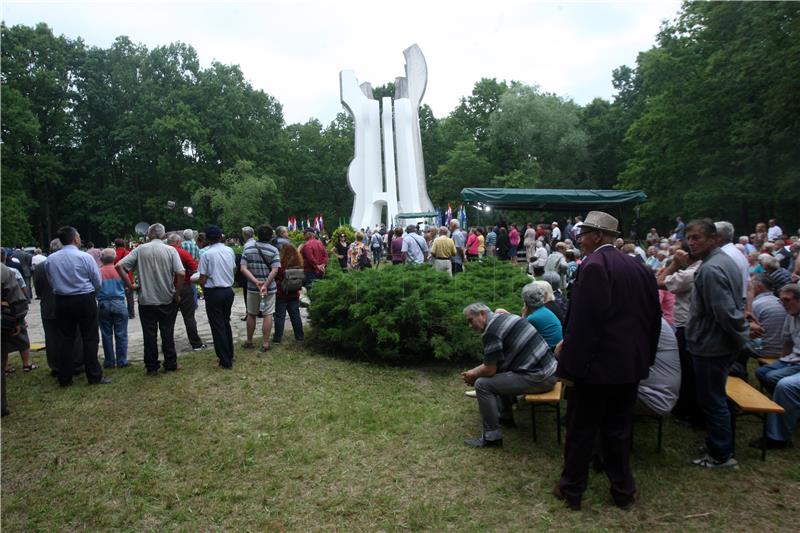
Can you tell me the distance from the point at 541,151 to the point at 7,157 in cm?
3706

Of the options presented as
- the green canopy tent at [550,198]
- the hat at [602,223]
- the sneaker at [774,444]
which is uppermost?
the green canopy tent at [550,198]

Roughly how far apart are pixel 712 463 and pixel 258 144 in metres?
43.4

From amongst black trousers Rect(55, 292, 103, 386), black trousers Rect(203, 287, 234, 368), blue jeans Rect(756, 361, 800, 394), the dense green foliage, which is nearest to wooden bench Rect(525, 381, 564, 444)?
blue jeans Rect(756, 361, 800, 394)

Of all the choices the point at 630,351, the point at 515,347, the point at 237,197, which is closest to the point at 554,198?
the point at 515,347

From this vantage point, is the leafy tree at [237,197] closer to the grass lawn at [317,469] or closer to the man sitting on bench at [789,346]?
the grass lawn at [317,469]

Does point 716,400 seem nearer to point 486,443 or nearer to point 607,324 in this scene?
point 607,324

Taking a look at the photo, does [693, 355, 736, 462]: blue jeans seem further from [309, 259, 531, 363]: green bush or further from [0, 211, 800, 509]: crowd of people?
[309, 259, 531, 363]: green bush

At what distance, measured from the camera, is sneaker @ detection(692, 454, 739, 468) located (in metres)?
3.82

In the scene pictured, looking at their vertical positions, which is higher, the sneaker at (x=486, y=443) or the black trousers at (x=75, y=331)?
the black trousers at (x=75, y=331)

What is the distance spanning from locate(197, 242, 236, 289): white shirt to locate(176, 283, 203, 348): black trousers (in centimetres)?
126

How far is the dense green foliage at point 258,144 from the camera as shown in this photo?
83.7ft

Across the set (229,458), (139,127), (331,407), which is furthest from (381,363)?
(139,127)

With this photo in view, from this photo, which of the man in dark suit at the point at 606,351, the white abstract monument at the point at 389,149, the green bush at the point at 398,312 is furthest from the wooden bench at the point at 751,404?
the white abstract monument at the point at 389,149

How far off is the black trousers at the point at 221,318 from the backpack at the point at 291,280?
40.7 inches
